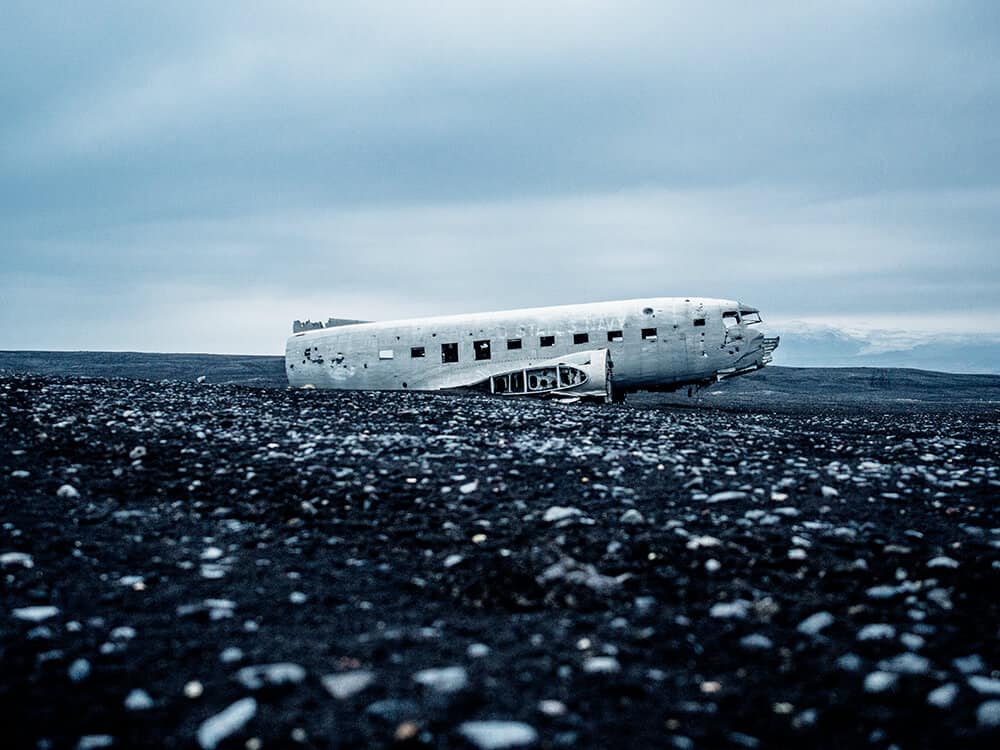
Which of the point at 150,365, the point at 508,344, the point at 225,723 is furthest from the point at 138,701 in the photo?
the point at 150,365

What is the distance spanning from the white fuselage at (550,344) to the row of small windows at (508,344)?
5 centimetres

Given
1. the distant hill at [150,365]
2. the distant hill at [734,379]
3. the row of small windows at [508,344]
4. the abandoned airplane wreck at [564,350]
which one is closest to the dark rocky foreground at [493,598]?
the abandoned airplane wreck at [564,350]

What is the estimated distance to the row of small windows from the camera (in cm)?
3023

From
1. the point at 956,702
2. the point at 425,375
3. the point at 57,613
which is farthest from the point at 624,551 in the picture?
the point at 425,375

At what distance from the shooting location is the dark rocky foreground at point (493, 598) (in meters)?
3.49

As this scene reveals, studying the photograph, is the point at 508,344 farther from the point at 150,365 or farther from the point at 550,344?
the point at 150,365

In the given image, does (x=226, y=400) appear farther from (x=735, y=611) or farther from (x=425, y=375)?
(x=735, y=611)

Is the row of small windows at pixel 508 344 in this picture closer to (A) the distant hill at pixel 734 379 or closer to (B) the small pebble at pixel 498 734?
(A) the distant hill at pixel 734 379

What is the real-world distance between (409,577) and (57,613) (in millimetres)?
2781

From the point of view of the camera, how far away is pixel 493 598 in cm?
531

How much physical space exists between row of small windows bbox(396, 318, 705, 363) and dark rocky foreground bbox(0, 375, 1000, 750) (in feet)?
64.7

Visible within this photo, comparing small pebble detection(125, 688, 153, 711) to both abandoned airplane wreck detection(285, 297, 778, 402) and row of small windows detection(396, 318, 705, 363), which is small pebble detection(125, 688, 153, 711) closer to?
abandoned airplane wreck detection(285, 297, 778, 402)

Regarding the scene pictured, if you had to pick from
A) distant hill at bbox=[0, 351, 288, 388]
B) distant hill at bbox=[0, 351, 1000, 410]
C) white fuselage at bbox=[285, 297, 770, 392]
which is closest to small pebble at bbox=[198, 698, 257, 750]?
white fuselage at bbox=[285, 297, 770, 392]

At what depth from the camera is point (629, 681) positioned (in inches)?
153
